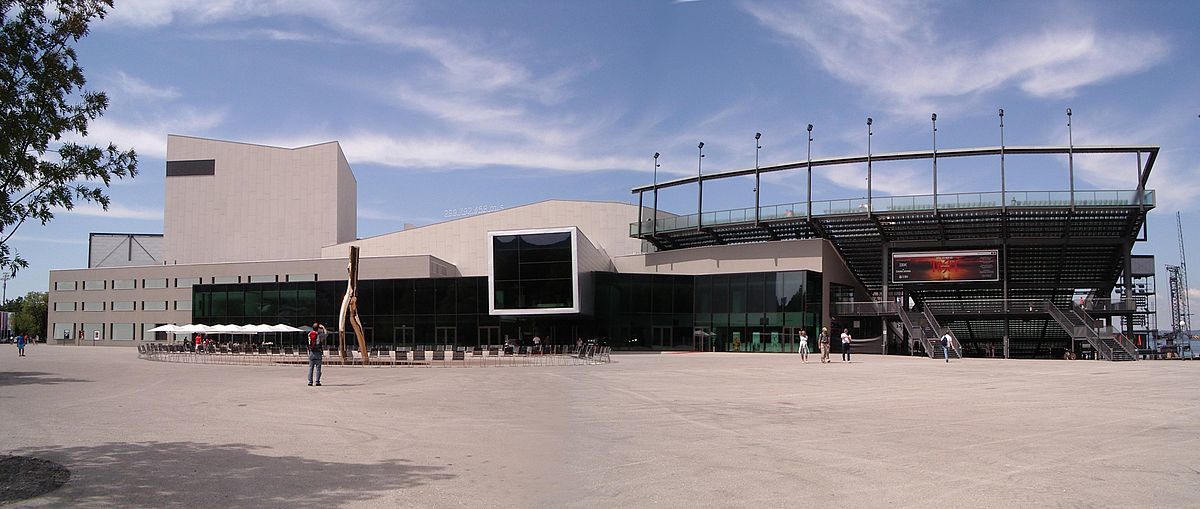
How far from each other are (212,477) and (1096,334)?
51792 mm

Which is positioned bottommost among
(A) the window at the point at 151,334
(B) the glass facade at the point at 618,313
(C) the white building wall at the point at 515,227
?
(A) the window at the point at 151,334

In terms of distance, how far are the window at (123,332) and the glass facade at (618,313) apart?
2486 cm

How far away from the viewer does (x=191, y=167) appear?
86312 millimetres

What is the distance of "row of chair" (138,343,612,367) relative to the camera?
36706 mm

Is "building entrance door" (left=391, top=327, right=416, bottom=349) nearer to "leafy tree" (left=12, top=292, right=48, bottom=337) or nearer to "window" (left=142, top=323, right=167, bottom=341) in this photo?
"window" (left=142, top=323, right=167, bottom=341)

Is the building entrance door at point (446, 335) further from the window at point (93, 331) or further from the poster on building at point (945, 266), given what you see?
the window at point (93, 331)

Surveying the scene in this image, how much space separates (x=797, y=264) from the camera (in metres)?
59.9

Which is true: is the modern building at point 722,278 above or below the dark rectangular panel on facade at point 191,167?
below

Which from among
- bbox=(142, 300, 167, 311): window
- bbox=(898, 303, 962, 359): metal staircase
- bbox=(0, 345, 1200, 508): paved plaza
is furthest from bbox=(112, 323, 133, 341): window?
bbox=(898, 303, 962, 359): metal staircase

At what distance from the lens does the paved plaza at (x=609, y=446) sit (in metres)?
8.16

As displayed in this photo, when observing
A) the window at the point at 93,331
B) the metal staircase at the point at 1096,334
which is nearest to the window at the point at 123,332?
the window at the point at 93,331

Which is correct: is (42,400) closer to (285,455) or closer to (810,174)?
(285,455)

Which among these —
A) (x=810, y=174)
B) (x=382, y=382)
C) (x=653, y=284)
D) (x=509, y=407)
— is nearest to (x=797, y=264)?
(x=810, y=174)

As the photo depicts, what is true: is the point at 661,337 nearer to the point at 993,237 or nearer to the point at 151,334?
the point at 993,237
